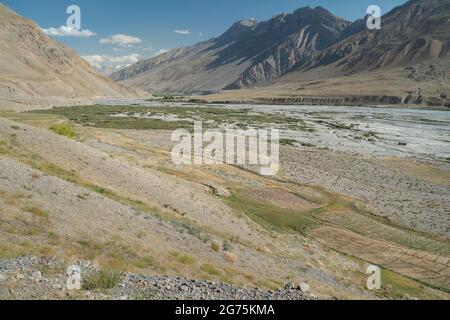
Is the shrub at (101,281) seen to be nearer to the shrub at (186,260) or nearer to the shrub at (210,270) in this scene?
the shrub at (186,260)

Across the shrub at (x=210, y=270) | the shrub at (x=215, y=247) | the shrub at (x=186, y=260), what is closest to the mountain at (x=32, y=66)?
the shrub at (x=215, y=247)

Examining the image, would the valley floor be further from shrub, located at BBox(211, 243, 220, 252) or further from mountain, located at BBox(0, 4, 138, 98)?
mountain, located at BBox(0, 4, 138, 98)

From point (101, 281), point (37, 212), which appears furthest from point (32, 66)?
point (101, 281)

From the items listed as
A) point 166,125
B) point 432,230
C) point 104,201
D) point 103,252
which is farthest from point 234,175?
point 166,125

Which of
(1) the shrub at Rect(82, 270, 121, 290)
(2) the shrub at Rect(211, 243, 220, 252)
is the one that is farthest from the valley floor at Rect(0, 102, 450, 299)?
(1) the shrub at Rect(82, 270, 121, 290)

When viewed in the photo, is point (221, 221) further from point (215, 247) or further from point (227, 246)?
point (215, 247)
